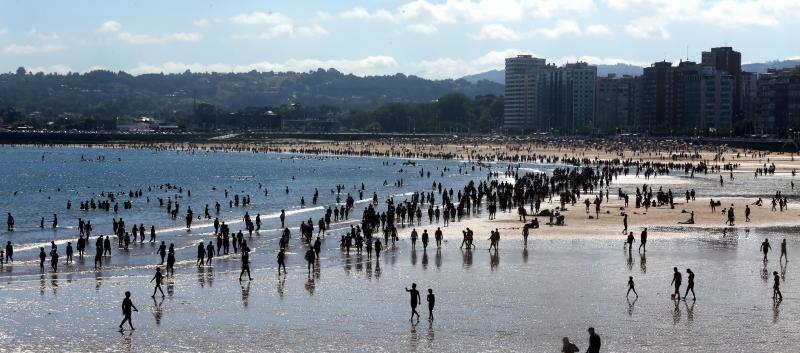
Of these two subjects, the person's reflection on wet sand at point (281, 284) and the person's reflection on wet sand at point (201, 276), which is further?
the person's reflection on wet sand at point (201, 276)

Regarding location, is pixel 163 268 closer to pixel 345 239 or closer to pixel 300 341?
pixel 345 239

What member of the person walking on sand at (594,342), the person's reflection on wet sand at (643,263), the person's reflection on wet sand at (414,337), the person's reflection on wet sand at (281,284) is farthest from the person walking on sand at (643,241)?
the person walking on sand at (594,342)

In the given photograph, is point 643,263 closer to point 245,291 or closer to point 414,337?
point 245,291

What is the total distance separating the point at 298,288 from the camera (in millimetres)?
31000

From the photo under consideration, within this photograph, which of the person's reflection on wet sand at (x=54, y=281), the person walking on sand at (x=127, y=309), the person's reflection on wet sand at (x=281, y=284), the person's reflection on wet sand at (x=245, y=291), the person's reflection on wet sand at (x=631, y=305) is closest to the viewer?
the person walking on sand at (x=127, y=309)

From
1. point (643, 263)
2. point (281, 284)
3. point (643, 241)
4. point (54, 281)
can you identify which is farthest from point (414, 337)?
point (643, 241)

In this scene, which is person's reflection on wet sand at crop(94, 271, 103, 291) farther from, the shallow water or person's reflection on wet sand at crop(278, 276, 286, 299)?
person's reflection on wet sand at crop(278, 276, 286, 299)

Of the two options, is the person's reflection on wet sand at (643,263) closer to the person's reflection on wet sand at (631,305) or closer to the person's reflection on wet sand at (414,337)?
the person's reflection on wet sand at (631,305)

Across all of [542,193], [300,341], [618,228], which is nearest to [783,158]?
[542,193]

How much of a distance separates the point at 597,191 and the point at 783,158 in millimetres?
70570

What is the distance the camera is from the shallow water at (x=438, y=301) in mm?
23656

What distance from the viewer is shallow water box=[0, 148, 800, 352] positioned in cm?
2366

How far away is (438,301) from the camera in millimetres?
28406

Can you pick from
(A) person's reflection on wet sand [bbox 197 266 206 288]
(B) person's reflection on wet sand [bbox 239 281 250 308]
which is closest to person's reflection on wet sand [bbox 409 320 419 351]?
(B) person's reflection on wet sand [bbox 239 281 250 308]
